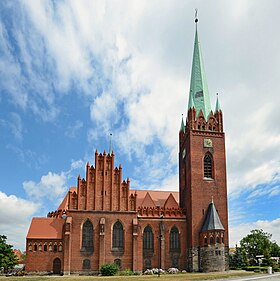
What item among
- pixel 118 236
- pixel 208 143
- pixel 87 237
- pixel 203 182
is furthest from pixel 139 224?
pixel 208 143

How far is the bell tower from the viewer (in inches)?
2005

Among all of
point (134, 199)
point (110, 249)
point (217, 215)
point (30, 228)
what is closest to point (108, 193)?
point (134, 199)

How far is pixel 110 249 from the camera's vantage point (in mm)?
51156

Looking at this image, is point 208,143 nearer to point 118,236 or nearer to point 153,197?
point 153,197

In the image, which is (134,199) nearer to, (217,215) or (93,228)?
(93,228)

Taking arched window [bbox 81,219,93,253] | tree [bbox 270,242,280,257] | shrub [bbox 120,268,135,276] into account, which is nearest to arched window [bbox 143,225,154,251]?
shrub [bbox 120,268,135,276]

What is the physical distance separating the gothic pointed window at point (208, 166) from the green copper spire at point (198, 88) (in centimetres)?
677

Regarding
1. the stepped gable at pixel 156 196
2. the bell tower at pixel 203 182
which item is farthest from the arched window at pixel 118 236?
the bell tower at pixel 203 182

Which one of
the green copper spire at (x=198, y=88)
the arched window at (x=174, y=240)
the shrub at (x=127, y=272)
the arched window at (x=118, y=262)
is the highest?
the green copper spire at (x=198, y=88)

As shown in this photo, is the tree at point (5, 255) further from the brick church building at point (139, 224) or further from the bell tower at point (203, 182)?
the bell tower at point (203, 182)

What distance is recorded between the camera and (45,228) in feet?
173

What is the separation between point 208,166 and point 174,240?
12.3m

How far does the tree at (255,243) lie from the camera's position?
253ft

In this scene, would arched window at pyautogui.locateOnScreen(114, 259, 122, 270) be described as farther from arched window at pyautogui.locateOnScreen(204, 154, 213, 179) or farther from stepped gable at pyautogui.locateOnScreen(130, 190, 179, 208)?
arched window at pyautogui.locateOnScreen(204, 154, 213, 179)
